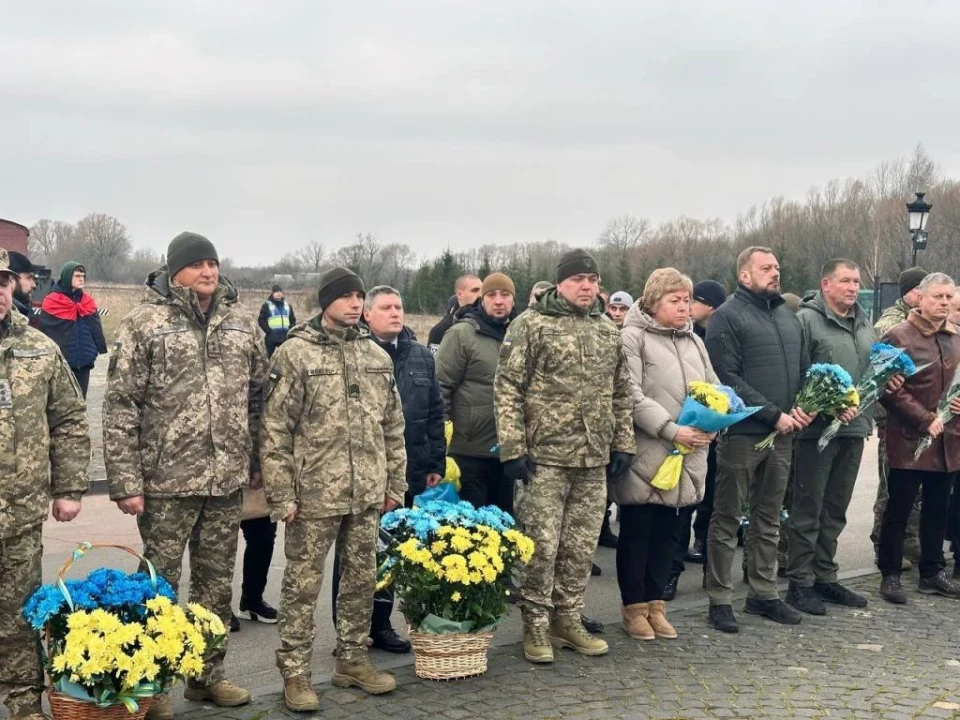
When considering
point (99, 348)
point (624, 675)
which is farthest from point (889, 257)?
point (624, 675)

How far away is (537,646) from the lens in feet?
19.4

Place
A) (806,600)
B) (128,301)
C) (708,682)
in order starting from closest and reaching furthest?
(708,682), (806,600), (128,301)

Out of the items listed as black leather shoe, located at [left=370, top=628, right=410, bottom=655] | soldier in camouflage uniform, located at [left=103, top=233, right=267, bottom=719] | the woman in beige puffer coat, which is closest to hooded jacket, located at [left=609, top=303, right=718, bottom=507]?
the woman in beige puffer coat

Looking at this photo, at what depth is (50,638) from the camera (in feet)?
14.7

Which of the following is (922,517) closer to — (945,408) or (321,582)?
(945,408)

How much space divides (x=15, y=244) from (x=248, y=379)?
4448 centimetres

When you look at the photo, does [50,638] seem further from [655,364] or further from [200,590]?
[655,364]

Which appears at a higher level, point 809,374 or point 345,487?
point 809,374

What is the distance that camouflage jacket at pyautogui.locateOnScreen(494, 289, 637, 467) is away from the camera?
600 centimetres

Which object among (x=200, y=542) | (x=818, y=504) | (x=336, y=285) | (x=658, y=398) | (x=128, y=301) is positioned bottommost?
(x=818, y=504)

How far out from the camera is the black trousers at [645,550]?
6438 mm

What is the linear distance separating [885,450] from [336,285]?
485cm

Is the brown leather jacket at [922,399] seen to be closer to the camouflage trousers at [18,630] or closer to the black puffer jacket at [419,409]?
the black puffer jacket at [419,409]

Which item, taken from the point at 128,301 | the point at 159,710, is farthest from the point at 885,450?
the point at 128,301
